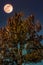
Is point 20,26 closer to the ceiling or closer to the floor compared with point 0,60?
closer to the ceiling

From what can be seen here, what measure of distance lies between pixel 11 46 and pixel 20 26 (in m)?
1.52

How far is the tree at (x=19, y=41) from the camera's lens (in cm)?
1780

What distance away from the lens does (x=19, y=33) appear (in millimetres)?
18172

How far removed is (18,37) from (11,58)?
1473 millimetres

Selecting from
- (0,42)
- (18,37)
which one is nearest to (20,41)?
(18,37)

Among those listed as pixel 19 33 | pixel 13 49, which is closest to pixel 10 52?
pixel 13 49

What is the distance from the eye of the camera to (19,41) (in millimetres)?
18000

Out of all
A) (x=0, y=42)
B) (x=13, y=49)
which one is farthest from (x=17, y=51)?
(x=0, y=42)

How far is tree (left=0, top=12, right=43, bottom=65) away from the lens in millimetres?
17797

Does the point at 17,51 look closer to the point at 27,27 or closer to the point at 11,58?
the point at 11,58

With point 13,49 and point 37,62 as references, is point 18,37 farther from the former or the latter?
point 37,62

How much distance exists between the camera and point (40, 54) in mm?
18031

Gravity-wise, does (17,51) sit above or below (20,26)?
below

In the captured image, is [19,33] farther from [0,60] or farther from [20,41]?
[0,60]
